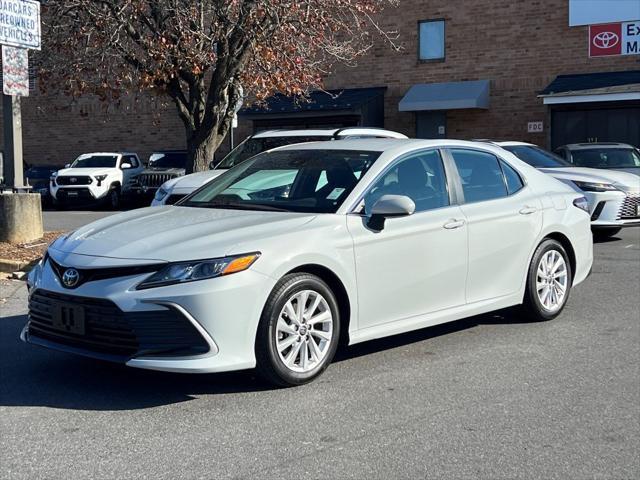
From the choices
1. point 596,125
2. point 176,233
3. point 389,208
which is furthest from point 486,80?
point 176,233

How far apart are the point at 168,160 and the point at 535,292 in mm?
18533

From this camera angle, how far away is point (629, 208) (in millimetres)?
13070

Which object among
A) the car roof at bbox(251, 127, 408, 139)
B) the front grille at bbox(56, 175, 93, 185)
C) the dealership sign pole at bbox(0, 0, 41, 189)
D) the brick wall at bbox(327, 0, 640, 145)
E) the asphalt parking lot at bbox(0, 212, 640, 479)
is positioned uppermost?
the brick wall at bbox(327, 0, 640, 145)

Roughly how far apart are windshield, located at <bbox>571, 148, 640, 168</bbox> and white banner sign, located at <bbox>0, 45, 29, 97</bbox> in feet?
32.1

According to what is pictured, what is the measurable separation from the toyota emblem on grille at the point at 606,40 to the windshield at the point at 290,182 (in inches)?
787

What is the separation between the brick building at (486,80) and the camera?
24.4m

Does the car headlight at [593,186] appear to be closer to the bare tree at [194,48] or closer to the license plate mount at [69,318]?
the bare tree at [194,48]

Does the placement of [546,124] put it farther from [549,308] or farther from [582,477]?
[582,477]

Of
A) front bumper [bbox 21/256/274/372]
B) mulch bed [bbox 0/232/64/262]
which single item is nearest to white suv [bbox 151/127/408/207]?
mulch bed [bbox 0/232/64/262]

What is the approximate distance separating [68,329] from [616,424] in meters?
3.28

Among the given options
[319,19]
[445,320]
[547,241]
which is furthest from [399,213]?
[319,19]

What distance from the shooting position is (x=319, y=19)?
14.5m

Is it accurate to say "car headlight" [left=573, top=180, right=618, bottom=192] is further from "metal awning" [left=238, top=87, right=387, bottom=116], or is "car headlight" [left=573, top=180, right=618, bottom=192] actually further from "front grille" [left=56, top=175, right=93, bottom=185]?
"front grille" [left=56, top=175, right=93, bottom=185]

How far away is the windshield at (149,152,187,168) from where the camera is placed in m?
24.3
